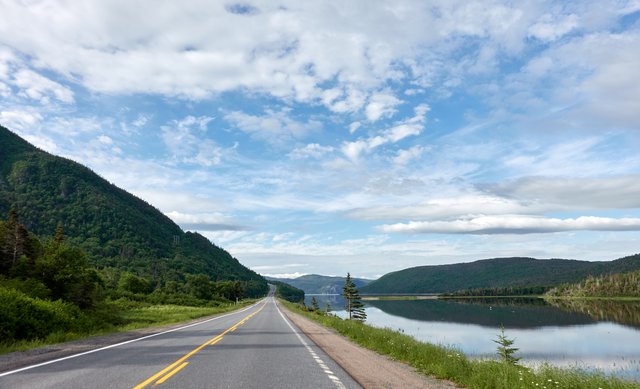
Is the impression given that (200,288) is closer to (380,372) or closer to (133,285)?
(133,285)

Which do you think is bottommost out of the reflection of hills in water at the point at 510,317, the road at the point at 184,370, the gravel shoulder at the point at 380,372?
the reflection of hills in water at the point at 510,317

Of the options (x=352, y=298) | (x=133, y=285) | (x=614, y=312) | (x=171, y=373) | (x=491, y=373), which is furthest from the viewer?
(x=614, y=312)

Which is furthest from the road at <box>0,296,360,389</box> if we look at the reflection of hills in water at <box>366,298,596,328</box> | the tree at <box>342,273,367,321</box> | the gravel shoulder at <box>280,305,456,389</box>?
the tree at <box>342,273,367,321</box>

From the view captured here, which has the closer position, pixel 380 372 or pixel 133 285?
pixel 380 372

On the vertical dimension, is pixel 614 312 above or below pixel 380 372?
below

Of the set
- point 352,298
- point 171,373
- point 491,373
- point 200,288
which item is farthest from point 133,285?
point 491,373

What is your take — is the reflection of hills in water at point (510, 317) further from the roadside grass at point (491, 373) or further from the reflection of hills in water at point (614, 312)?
the roadside grass at point (491, 373)

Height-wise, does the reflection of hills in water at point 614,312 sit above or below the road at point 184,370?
below

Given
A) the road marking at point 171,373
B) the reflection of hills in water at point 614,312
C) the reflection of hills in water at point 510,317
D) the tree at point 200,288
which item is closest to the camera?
the road marking at point 171,373

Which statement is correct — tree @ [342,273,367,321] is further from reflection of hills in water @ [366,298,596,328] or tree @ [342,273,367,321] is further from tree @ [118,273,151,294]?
tree @ [118,273,151,294]

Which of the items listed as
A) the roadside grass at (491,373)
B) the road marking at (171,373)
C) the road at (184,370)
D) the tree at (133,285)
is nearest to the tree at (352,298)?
the tree at (133,285)

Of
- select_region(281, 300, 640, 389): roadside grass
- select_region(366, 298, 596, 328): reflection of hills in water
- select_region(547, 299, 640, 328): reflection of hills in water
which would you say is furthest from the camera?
select_region(547, 299, 640, 328): reflection of hills in water

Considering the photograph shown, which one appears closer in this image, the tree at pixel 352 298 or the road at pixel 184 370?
the road at pixel 184 370

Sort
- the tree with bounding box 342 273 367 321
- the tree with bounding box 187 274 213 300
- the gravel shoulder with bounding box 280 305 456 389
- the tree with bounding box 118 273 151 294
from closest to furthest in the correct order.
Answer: the gravel shoulder with bounding box 280 305 456 389
the tree with bounding box 342 273 367 321
the tree with bounding box 118 273 151 294
the tree with bounding box 187 274 213 300
